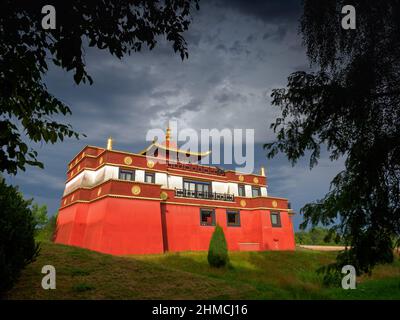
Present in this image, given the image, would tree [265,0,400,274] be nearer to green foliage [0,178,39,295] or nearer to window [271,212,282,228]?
green foliage [0,178,39,295]

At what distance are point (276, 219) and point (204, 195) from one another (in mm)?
8590

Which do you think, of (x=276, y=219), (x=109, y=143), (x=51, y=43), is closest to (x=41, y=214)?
(x=109, y=143)

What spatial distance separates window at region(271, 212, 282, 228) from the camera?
31031 mm

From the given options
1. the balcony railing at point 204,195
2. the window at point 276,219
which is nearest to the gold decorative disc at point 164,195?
the balcony railing at point 204,195

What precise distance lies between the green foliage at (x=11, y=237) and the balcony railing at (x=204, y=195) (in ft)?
64.5

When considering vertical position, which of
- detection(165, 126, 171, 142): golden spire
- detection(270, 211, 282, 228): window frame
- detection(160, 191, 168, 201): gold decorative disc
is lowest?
detection(270, 211, 282, 228): window frame

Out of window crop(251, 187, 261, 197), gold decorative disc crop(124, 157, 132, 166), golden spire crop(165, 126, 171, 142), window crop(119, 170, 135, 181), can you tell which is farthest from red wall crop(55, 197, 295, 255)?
golden spire crop(165, 126, 171, 142)

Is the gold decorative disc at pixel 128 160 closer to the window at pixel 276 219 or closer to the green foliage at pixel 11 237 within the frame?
the window at pixel 276 219

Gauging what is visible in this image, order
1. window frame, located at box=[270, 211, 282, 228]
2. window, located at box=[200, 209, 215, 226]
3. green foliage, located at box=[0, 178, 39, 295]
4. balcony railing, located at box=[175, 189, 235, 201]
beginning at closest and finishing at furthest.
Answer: green foliage, located at box=[0, 178, 39, 295] → window, located at box=[200, 209, 215, 226] → balcony railing, located at box=[175, 189, 235, 201] → window frame, located at box=[270, 211, 282, 228]

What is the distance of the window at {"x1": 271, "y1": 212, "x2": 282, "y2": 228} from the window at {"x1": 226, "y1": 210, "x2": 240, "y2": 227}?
12.8 ft

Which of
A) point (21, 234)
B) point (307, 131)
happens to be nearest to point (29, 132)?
point (21, 234)

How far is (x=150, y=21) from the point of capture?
4723mm
